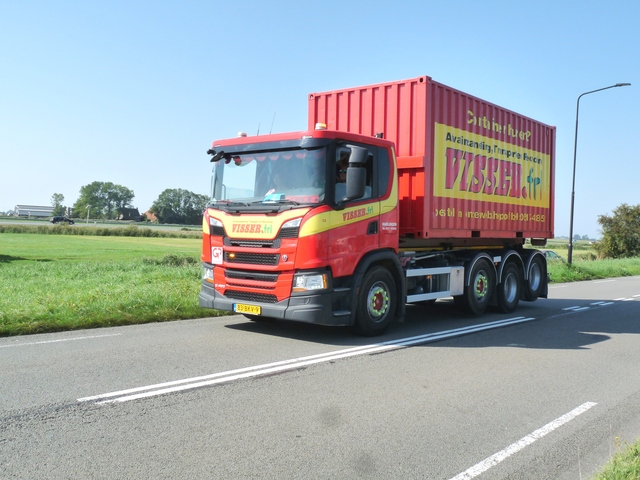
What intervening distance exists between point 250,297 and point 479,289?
524cm

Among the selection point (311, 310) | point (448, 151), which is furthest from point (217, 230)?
point (448, 151)

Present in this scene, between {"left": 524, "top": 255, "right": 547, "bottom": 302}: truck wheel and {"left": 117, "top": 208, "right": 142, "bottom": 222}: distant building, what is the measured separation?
107m

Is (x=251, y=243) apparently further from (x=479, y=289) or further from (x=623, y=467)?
(x=623, y=467)

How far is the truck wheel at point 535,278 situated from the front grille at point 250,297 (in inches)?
288

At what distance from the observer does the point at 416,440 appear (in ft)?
14.5

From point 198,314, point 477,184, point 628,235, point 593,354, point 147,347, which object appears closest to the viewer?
point 147,347

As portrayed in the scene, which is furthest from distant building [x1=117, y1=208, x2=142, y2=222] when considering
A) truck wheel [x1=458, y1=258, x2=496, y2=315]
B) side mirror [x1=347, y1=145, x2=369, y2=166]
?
side mirror [x1=347, y1=145, x2=369, y2=166]

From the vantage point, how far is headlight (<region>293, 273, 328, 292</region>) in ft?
25.7

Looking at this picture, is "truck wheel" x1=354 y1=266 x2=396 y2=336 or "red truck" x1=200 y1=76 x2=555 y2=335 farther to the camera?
"truck wheel" x1=354 y1=266 x2=396 y2=336

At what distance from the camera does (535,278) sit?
1362 cm

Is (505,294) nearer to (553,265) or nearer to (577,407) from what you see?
(577,407)

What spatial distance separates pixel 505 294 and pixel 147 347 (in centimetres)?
774

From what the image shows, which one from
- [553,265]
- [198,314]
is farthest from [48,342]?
[553,265]

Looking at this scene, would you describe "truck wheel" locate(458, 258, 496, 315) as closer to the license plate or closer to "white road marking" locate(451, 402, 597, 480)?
the license plate
